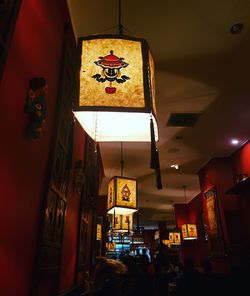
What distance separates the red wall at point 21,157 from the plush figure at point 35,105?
0.04m

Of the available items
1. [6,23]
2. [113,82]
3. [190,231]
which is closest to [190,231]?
[190,231]

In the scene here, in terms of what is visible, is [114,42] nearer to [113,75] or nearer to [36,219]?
[113,75]

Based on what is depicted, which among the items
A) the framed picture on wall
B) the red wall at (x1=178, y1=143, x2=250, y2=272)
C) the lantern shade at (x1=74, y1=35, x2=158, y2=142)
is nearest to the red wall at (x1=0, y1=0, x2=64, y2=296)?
the lantern shade at (x1=74, y1=35, x2=158, y2=142)

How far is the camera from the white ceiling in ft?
8.57

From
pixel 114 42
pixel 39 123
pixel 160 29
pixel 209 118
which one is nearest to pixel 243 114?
pixel 209 118

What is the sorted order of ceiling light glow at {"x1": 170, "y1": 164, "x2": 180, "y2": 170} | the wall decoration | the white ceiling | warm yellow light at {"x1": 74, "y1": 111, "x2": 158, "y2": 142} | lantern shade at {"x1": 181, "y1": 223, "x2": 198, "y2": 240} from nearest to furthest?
the wall decoration → warm yellow light at {"x1": 74, "y1": 111, "x2": 158, "y2": 142} → the white ceiling → ceiling light glow at {"x1": 170, "y1": 164, "x2": 180, "y2": 170} → lantern shade at {"x1": 181, "y1": 223, "x2": 198, "y2": 240}

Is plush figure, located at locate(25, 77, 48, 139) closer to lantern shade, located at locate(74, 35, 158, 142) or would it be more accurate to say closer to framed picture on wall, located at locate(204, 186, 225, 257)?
lantern shade, located at locate(74, 35, 158, 142)

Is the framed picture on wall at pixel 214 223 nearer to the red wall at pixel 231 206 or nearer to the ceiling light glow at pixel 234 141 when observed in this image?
the red wall at pixel 231 206

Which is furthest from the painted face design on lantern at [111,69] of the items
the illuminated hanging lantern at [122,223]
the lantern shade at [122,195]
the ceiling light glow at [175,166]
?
the ceiling light glow at [175,166]

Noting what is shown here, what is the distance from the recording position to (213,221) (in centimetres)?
657

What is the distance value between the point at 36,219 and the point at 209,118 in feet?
13.2

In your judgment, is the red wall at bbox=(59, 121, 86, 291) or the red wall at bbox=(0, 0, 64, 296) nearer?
the red wall at bbox=(0, 0, 64, 296)

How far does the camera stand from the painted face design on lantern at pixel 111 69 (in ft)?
5.12

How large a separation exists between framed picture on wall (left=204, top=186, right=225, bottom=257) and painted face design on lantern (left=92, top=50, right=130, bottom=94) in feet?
18.4
